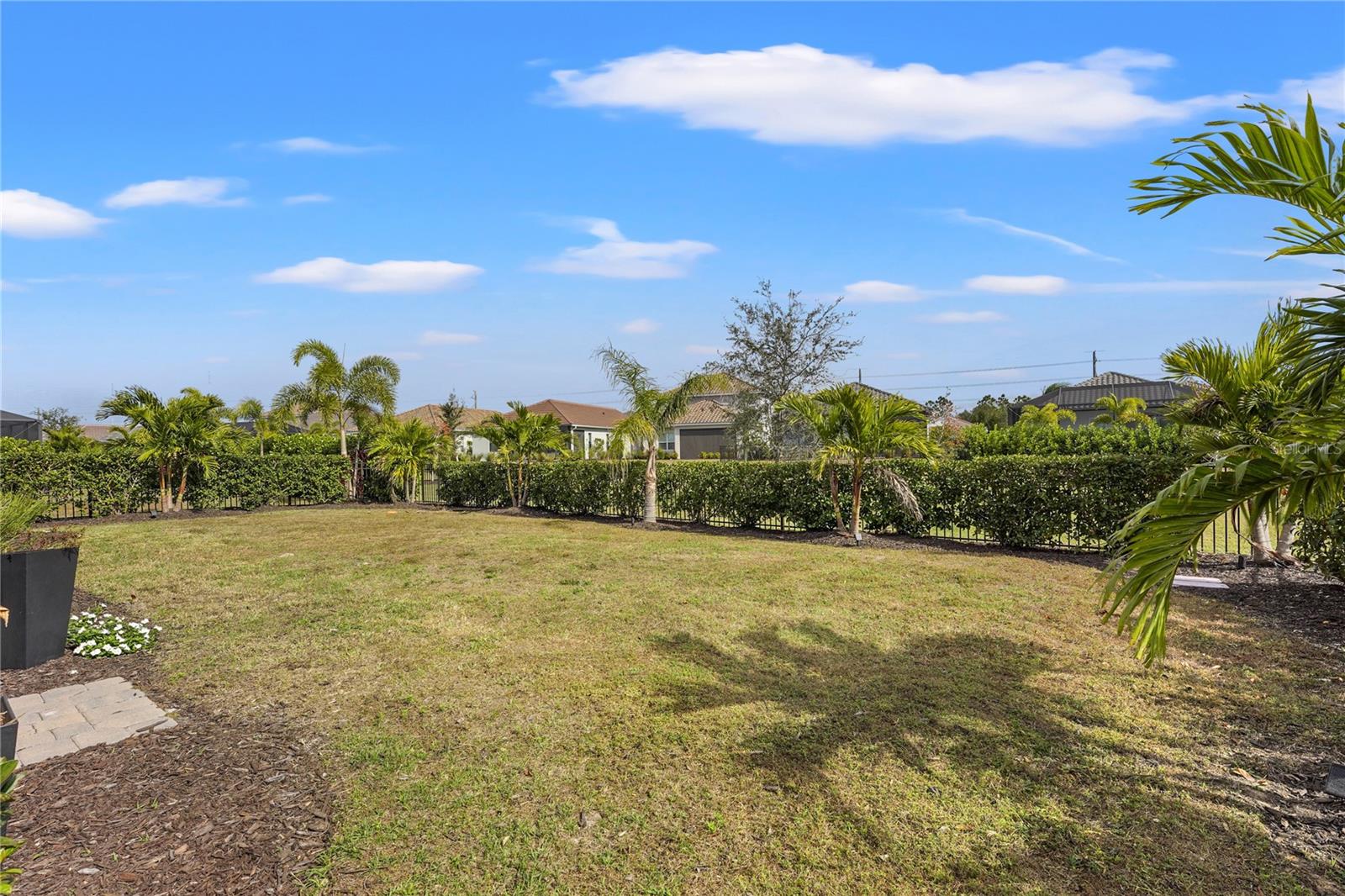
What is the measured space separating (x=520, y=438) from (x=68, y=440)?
32.8 ft

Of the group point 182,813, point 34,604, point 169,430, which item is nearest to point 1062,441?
point 182,813

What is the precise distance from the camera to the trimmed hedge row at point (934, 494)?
27.3 feet

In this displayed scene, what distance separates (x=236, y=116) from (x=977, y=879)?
37.9 ft

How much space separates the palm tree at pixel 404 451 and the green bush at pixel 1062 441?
43.1 ft

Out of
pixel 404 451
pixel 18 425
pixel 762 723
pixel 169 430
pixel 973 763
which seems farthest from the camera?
pixel 18 425

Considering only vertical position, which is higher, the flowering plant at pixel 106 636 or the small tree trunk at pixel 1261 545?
the small tree trunk at pixel 1261 545

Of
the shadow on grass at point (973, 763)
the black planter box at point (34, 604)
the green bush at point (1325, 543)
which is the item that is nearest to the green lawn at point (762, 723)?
the shadow on grass at point (973, 763)

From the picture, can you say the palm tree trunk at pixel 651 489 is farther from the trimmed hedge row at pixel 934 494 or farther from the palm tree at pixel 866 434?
the palm tree at pixel 866 434

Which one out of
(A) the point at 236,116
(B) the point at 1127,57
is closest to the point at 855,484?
(B) the point at 1127,57

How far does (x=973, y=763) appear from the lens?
323 centimetres

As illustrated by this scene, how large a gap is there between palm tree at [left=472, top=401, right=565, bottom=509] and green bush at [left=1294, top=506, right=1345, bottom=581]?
40.6ft

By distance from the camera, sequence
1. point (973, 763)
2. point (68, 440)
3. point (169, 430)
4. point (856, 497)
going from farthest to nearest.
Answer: point (68, 440), point (169, 430), point (856, 497), point (973, 763)

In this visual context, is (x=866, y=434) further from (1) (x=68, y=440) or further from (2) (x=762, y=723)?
(1) (x=68, y=440)

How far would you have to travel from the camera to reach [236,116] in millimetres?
9289
